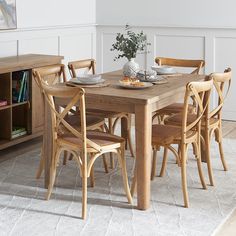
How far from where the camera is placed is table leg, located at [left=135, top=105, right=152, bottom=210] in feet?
11.9

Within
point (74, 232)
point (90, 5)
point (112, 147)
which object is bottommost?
point (74, 232)

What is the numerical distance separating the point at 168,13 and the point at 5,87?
2563 millimetres

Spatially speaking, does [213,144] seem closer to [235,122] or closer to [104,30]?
[235,122]

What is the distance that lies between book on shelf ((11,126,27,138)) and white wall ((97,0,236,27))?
239 centimetres

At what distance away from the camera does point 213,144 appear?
217 inches

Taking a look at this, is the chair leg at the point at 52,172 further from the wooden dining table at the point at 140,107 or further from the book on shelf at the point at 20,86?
the book on shelf at the point at 20,86

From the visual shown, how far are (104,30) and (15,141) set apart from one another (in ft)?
8.59

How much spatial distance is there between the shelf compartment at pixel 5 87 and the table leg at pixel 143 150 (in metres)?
1.72

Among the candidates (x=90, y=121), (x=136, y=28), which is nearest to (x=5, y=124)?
(x=90, y=121)

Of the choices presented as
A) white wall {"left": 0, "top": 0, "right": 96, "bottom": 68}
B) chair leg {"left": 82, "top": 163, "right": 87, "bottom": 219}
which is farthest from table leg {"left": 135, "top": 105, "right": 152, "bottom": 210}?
white wall {"left": 0, "top": 0, "right": 96, "bottom": 68}

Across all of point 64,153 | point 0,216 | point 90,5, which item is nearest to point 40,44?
point 90,5

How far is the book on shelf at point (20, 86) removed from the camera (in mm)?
5164

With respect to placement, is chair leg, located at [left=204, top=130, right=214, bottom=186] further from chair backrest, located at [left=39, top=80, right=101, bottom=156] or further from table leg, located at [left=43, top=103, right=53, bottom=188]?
table leg, located at [left=43, top=103, right=53, bottom=188]

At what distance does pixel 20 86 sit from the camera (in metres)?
5.17
